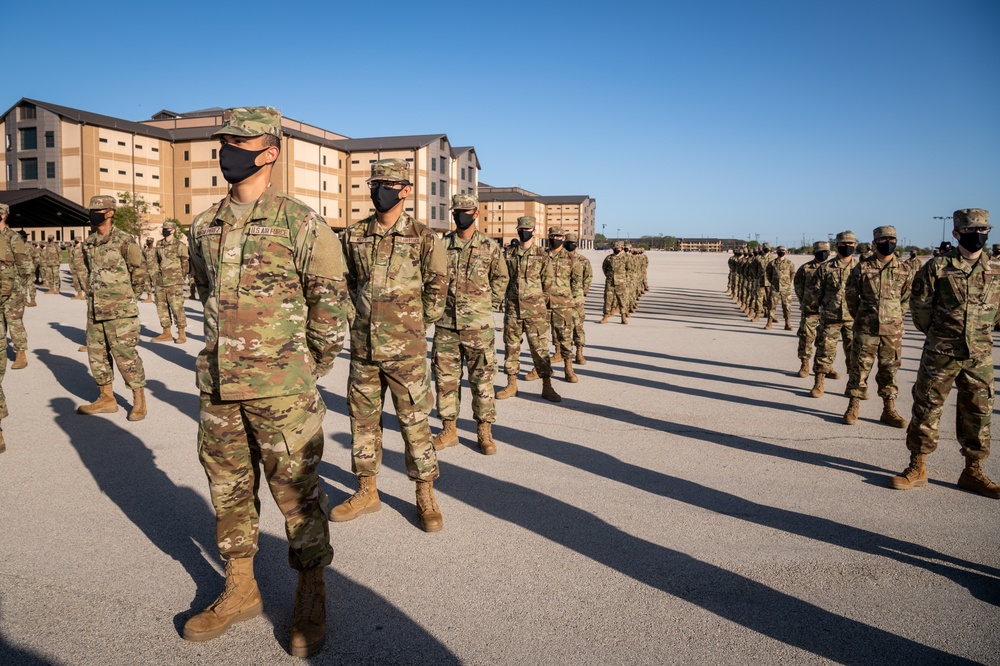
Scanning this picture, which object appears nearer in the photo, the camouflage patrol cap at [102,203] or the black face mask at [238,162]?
the black face mask at [238,162]

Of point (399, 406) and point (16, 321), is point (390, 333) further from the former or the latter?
point (16, 321)

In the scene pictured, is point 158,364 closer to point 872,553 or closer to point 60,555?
point 60,555

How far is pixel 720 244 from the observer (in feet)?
527

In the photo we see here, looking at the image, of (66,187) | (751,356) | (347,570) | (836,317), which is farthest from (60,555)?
(66,187)

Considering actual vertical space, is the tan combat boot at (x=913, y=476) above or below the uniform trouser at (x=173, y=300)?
below

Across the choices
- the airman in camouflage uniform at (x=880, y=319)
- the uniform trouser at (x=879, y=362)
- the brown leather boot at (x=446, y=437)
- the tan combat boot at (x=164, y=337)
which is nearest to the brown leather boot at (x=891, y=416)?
the airman in camouflage uniform at (x=880, y=319)

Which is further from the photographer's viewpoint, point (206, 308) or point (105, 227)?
point (105, 227)

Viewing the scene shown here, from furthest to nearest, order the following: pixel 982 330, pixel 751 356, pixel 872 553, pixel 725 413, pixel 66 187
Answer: pixel 66 187 → pixel 751 356 → pixel 725 413 → pixel 982 330 → pixel 872 553

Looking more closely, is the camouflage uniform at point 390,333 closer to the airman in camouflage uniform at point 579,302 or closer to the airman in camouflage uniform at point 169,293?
the airman in camouflage uniform at point 579,302

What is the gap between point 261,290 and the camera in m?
2.87

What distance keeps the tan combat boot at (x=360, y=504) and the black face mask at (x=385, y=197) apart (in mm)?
1906

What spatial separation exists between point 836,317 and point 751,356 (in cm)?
347

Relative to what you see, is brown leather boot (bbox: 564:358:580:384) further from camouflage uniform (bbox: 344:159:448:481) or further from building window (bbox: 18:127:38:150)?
building window (bbox: 18:127:38:150)

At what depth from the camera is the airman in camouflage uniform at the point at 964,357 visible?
5035 millimetres
